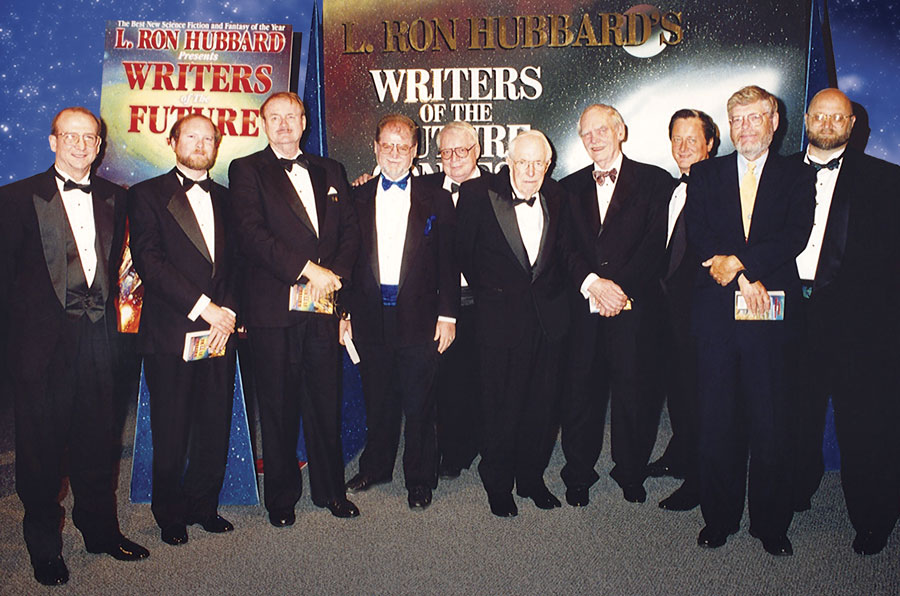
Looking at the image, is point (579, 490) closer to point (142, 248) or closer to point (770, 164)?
point (770, 164)

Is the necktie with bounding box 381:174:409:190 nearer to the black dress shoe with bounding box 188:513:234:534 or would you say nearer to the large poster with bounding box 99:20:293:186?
the large poster with bounding box 99:20:293:186

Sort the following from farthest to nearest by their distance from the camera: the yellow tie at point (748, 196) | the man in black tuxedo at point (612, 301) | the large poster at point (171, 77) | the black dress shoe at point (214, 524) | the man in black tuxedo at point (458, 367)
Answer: the large poster at point (171, 77), the man in black tuxedo at point (458, 367), the man in black tuxedo at point (612, 301), the black dress shoe at point (214, 524), the yellow tie at point (748, 196)

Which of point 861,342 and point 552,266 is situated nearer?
point 861,342

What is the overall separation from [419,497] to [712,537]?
1.31 meters

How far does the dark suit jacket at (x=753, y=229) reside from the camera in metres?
2.82

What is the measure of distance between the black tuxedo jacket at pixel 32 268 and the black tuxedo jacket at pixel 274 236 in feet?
2.32

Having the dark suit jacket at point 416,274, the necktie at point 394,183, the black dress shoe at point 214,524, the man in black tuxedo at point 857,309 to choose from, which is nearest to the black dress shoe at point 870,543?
the man in black tuxedo at point 857,309

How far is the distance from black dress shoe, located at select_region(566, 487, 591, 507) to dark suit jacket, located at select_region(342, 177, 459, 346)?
997mm

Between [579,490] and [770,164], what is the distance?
5.54 ft

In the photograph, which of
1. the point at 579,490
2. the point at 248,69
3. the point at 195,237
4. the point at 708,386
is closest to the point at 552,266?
the point at 708,386

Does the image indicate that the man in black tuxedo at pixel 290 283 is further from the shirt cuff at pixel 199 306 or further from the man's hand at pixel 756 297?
the man's hand at pixel 756 297

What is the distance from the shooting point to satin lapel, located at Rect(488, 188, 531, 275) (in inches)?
128

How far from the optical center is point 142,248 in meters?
2.97

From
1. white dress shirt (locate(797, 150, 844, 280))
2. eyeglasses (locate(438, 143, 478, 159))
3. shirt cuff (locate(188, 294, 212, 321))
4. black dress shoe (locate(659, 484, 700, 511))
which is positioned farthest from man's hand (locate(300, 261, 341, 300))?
white dress shirt (locate(797, 150, 844, 280))
